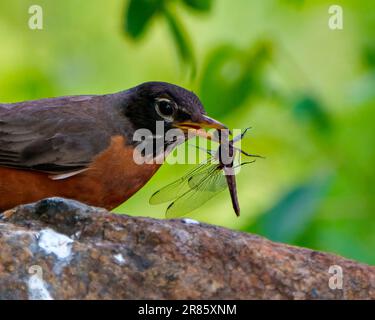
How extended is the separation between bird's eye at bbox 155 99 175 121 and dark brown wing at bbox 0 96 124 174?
410 millimetres

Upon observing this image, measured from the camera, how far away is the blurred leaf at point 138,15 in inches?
305

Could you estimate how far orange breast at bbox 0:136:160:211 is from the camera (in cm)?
726

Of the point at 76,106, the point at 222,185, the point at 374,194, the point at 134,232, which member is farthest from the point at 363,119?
the point at 134,232

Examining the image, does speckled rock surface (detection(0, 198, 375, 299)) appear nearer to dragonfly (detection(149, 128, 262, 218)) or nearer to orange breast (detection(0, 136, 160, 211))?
orange breast (detection(0, 136, 160, 211))

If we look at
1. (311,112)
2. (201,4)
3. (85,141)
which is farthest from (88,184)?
(311,112)

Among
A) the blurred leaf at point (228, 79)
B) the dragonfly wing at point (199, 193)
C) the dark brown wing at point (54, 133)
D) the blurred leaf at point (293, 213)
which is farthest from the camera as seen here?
the blurred leaf at point (228, 79)

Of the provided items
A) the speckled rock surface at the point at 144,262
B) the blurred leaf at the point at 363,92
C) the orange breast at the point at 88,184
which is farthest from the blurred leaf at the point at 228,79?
the speckled rock surface at the point at 144,262

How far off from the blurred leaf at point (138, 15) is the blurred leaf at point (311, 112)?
5.82ft

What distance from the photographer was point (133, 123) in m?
7.96

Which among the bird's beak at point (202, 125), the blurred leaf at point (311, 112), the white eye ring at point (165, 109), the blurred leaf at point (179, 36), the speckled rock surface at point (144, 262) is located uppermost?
the blurred leaf at point (179, 36)

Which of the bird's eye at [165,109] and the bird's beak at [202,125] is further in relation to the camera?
the bird's eye at [165,109]

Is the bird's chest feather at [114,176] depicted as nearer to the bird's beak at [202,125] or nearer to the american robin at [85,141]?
the american robin at [85,141]

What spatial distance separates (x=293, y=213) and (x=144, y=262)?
278 centimetres

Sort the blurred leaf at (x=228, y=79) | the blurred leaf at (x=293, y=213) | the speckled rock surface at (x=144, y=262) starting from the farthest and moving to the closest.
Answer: the blurred leaf at (x=228, y=79)
the blurred leaf at (x=293, y=213)
the speckled rock surface at (x=144, y=262)
